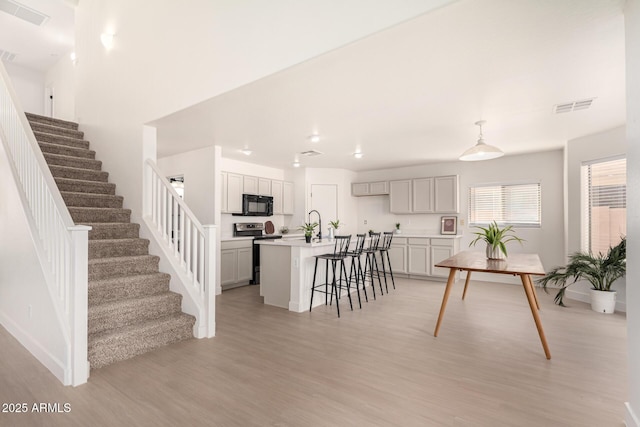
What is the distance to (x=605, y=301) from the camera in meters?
4.24

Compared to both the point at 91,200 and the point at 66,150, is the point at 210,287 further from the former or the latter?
the point at 66,150

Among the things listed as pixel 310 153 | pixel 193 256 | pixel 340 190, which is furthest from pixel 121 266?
pixel 340 190

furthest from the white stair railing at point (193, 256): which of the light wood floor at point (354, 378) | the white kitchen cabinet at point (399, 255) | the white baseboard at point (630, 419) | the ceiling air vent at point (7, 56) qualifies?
the ceiling air vent at point (7, 56)

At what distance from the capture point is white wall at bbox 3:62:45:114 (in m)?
7.25

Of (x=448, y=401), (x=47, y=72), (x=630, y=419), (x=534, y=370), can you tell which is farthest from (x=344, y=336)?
(x=47, y=72)

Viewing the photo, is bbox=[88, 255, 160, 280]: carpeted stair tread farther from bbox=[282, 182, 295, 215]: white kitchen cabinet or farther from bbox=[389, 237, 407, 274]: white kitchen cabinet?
bbox=[389, 237, 407, 274]: white kitchen cabinet

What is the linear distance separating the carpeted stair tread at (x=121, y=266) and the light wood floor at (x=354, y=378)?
0.86 m

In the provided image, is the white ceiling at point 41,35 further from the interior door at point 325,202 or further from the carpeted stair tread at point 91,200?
the interior door at point 325,202

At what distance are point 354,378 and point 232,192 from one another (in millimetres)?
4377

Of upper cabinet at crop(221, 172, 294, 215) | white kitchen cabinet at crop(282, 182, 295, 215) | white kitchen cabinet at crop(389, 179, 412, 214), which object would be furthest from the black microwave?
white kitchen cabinet at crop(389, 179, 412, 214)

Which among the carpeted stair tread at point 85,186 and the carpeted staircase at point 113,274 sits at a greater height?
the carpeted stair tread at point 85,186

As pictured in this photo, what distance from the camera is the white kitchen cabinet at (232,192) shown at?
5914 mm

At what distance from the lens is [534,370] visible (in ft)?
8.63

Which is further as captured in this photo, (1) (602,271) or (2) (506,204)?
(2) (506,204)
